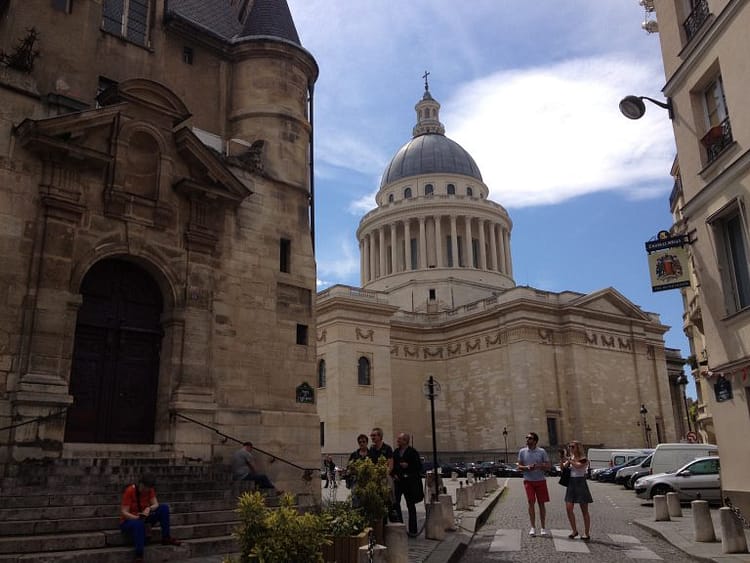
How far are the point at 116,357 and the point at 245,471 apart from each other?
396cm

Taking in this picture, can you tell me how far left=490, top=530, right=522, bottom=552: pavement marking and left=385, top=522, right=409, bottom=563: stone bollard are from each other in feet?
12.0

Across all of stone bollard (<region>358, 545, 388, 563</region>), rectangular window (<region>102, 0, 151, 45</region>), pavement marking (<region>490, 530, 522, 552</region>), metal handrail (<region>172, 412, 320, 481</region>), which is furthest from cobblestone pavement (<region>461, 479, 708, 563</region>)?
rectangular window (<region>102, 0, 151, 45</region>)

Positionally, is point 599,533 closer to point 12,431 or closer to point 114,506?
point 114,506

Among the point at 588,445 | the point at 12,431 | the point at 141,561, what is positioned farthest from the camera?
the point at 588,445

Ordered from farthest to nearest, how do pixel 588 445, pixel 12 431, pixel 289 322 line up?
pixel 588 445, pixel 289 322, pixel 12 431

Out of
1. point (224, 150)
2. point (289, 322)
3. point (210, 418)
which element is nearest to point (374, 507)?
point (210, 418)

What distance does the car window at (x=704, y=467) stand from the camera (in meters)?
18.8

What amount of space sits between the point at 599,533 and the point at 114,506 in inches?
359

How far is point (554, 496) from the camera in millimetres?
23938

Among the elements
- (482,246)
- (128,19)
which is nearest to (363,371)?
(482,246)

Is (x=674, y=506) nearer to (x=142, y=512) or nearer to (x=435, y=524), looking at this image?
(x=435, y=524)

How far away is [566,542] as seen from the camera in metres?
11.7

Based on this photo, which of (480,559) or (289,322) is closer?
(480,559)

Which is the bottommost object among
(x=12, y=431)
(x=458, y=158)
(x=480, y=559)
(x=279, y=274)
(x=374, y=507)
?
(x=480, y=559)
